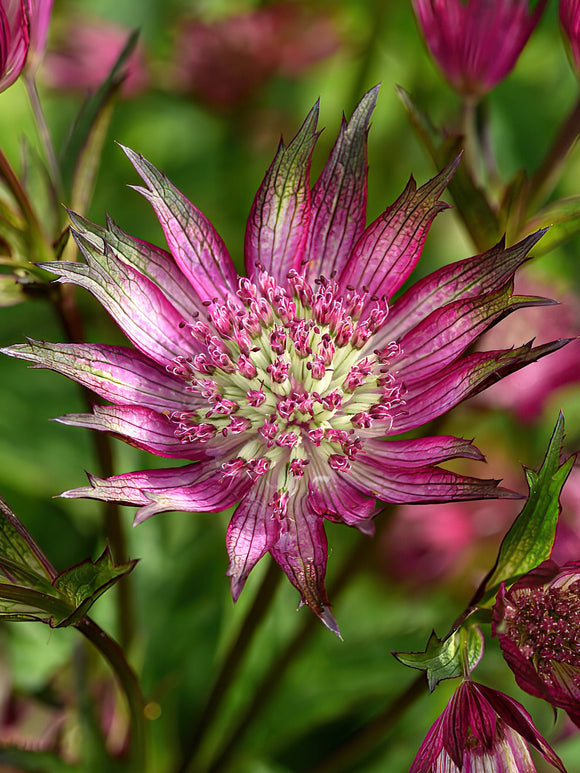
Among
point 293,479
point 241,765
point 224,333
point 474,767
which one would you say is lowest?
point 241,765

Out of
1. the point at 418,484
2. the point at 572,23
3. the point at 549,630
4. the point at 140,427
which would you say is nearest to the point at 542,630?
the point at 549,630

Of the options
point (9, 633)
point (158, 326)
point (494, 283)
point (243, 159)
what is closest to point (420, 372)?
point (494, 283)

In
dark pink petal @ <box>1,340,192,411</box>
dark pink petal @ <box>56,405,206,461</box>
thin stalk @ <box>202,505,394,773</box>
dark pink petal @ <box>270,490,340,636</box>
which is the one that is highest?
dark pink petal @ <box>1,340,192,411</box>

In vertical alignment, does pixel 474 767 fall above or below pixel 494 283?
below

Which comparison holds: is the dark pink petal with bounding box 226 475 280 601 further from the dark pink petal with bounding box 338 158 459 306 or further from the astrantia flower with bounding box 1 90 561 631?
the dark pink petal with bounding box 338 158 459 306

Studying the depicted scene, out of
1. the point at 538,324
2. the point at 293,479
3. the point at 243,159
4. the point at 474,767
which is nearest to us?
the point at 474,767

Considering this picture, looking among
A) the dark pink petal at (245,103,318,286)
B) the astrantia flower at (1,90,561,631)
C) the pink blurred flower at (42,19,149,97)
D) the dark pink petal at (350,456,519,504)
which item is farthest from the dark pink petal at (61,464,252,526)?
the pink blurred flower at (42,19,149,97)

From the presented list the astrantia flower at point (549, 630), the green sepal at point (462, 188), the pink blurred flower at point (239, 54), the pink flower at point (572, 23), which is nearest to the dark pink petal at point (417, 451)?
the astrantia flower at point (549, 630)

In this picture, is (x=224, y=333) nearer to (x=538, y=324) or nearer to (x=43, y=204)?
(x=43, y=204)
